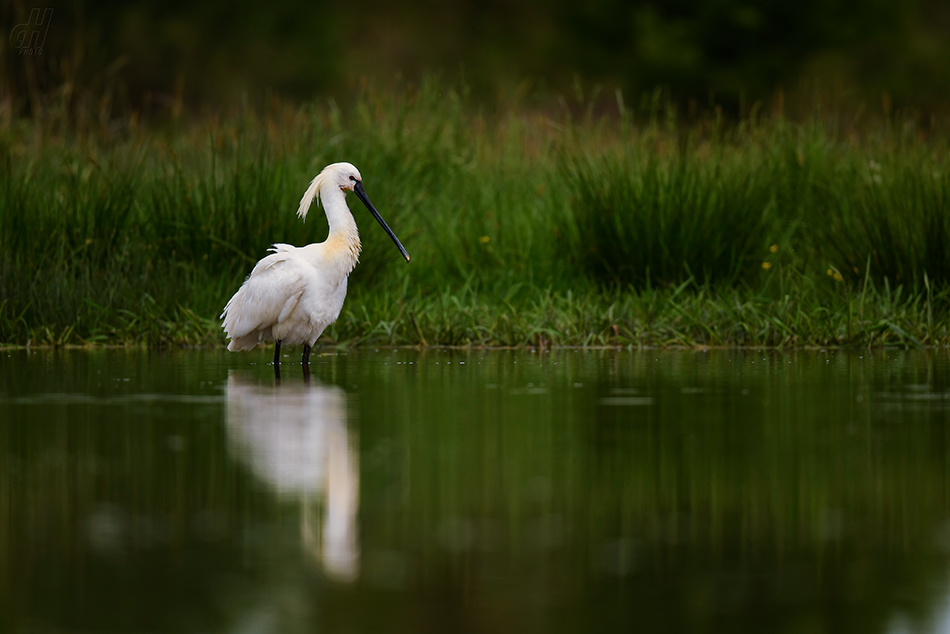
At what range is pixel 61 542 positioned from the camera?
14.3 ft

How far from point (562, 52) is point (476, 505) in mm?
29874

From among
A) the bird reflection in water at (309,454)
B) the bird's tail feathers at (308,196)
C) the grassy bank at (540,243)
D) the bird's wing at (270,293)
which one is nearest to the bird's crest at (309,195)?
the bird's tail feathers at (308,196)

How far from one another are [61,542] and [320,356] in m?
5.85

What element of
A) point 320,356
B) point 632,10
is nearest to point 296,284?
point 320,356

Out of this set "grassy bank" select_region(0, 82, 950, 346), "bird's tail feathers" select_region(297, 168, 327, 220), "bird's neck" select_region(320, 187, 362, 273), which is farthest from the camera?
"grassy bank" select_region(0, 82, 950, 346)

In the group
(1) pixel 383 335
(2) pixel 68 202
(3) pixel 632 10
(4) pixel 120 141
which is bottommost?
(1) pixel 383 335

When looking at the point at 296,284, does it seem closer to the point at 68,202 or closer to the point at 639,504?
the point at 68,202

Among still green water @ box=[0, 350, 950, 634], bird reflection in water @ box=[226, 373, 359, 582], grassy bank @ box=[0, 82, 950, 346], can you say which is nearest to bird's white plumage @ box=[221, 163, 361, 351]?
still green water @ box=[0, 350, 950, 634]

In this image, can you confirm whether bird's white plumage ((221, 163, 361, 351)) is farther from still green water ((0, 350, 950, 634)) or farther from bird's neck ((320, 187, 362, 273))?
still green water ((0, 350, 950, 634))

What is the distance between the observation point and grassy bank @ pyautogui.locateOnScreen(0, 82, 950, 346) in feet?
34.8

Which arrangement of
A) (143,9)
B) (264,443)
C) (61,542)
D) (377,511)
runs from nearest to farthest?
(61,542), (377,511), (264,443), (143,9)

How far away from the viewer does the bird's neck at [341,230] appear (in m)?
9.42

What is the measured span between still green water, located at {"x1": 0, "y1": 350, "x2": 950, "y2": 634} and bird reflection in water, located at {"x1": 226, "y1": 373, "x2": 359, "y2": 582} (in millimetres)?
17

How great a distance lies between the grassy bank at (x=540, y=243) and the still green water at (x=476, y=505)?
7.46 ft
